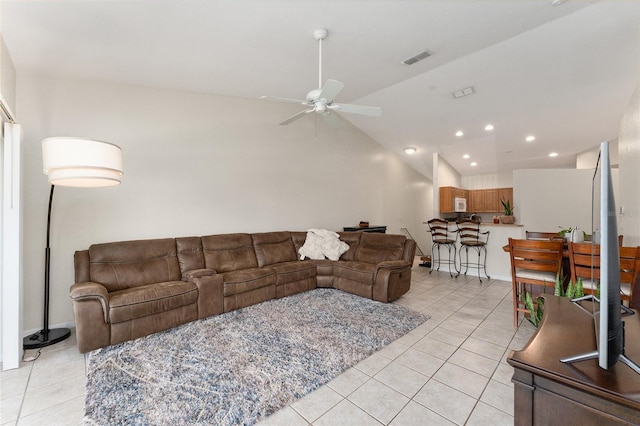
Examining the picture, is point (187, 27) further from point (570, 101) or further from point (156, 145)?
point (570, 101)

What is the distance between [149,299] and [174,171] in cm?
179

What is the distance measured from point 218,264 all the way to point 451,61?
13.7ft

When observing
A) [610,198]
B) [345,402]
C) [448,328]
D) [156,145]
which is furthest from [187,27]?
[448,328]

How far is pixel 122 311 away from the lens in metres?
2.53

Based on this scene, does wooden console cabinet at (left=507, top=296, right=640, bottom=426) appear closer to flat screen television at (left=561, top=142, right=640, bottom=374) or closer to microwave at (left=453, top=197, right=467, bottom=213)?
flat screen television at (left=561, top=142, right=640, bottom=374)

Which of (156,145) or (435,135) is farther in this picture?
(435,135)

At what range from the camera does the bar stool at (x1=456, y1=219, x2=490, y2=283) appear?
5180 mm

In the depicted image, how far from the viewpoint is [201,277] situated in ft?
10.3

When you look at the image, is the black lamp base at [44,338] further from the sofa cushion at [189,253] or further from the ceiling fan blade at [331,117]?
the ceiling fan blade at [331,117]

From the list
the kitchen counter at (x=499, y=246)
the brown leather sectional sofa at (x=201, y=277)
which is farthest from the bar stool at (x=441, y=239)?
the brown leather sectional sofa at (x=201, y=277)

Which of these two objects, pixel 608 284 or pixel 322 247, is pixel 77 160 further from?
pixel 322 247

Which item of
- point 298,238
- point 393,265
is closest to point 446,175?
point 393,265

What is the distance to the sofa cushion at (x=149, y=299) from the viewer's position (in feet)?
8.31

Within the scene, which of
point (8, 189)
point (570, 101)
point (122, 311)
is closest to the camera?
point (8, 189)
